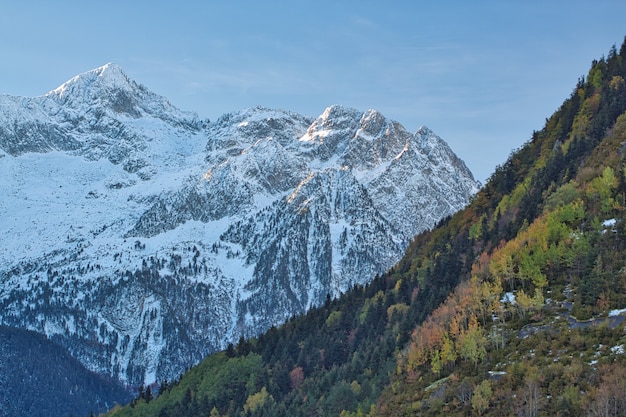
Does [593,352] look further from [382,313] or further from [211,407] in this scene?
[211,407]

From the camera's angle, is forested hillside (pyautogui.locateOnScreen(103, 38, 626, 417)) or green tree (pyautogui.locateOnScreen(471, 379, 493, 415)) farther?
forested hillside (pyautogui.locateOnScreen(103, 38, 626, 417))

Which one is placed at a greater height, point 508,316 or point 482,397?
point 508,316

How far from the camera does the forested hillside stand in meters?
97.2

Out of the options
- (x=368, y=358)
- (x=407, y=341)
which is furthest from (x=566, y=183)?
(x=368, y=358)

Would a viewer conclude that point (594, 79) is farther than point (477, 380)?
Yes

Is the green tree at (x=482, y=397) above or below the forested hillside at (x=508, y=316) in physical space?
below

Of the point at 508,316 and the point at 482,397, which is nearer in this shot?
the point at 482,397

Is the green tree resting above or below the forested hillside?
below

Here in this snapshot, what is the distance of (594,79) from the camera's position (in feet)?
602

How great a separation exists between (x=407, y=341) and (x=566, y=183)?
36566 mm

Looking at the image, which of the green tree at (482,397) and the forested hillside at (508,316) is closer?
the green tree at (482,397)

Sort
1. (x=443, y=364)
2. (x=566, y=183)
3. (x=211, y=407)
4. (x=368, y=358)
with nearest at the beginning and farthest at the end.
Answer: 1. (x=443, y=364)
2. (x=566, y=183)
3. (x=368, y=358)
4. (x=211, y=407)

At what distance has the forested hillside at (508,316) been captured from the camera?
97250mm

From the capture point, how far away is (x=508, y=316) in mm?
114875
